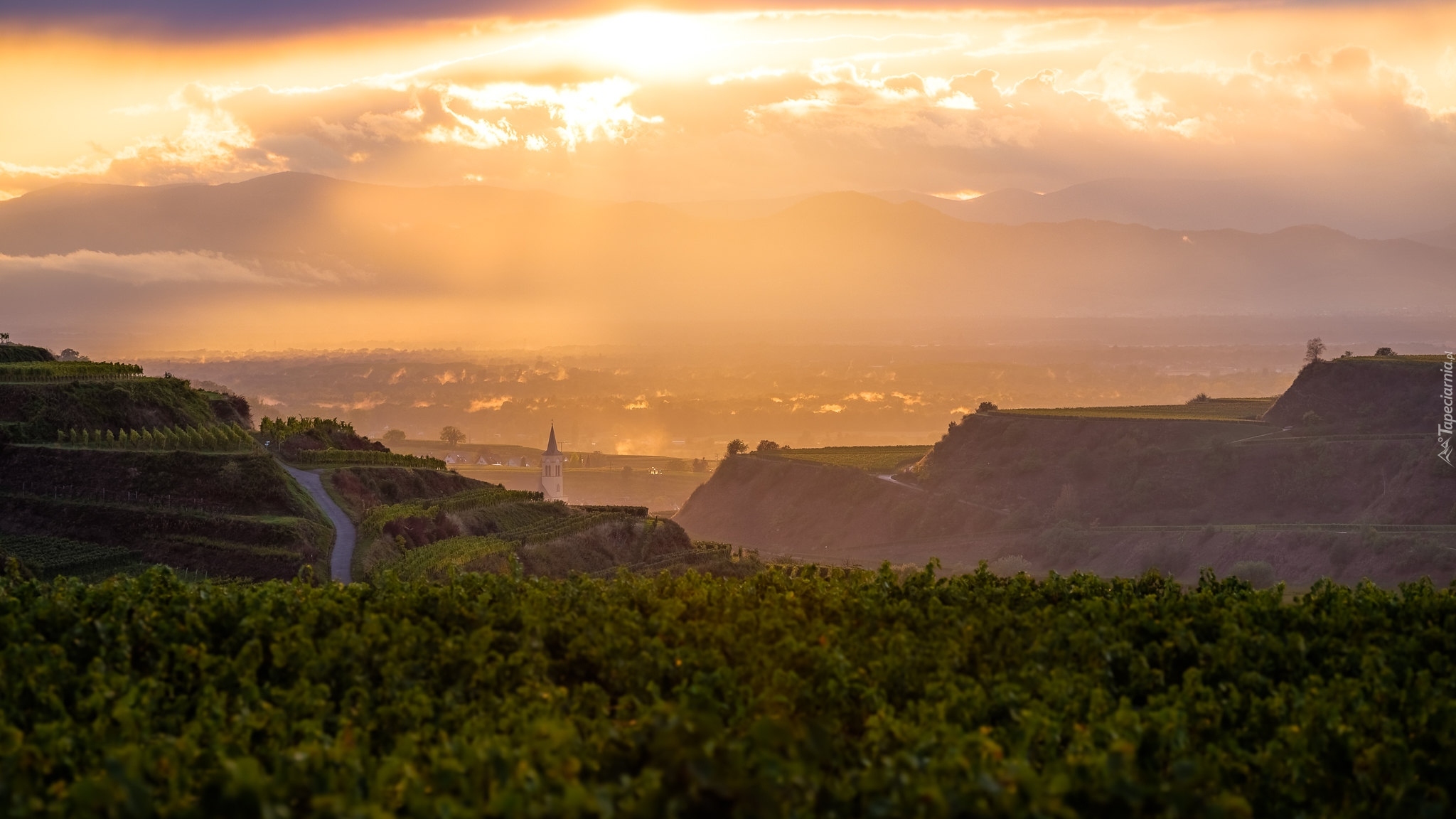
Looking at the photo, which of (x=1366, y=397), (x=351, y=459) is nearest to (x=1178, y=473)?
(x=1366, y=397)

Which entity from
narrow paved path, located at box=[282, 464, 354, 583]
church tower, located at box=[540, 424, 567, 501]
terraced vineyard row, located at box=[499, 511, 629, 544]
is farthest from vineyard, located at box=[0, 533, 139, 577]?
church tower, located at box=[540, 424, 567, 501]

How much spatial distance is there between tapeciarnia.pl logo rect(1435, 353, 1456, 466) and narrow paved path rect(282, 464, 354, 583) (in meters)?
88.5

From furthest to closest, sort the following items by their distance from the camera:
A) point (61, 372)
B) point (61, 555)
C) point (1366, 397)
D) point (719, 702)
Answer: point (1366, 397)
point (61, 372)
point (61, 555)
point (719, 702)

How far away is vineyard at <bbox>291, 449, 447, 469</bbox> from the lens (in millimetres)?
73000

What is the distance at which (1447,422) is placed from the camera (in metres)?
104

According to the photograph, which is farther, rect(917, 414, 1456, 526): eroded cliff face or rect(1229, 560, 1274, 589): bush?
rect(917, 414, 1456, 526): eroded cliff face

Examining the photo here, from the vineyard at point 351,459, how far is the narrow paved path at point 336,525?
1960 millimetres

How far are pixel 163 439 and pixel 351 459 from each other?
13141 mm

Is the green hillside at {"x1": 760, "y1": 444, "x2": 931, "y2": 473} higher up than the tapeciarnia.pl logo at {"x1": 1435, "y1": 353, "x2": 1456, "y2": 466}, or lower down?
lower down

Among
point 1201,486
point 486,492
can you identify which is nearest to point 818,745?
point 486,492

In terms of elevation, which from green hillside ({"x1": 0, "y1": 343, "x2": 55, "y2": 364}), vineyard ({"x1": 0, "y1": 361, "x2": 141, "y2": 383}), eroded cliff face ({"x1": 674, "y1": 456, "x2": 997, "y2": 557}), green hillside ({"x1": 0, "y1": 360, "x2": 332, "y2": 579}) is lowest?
eroded cliff face ({"x1": 674, "y1": 456, "x2": 997, "y2": 557})

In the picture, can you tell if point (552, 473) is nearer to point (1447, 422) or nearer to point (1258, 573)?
point (1258, 573)

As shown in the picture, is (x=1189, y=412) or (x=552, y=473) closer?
(x=552, y=473)

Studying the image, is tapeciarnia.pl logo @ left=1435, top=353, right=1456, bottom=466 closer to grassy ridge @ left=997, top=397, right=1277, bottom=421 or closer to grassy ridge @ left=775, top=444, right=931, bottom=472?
grassy ridge @ left=997, top=397, right=1277, bottom=421
